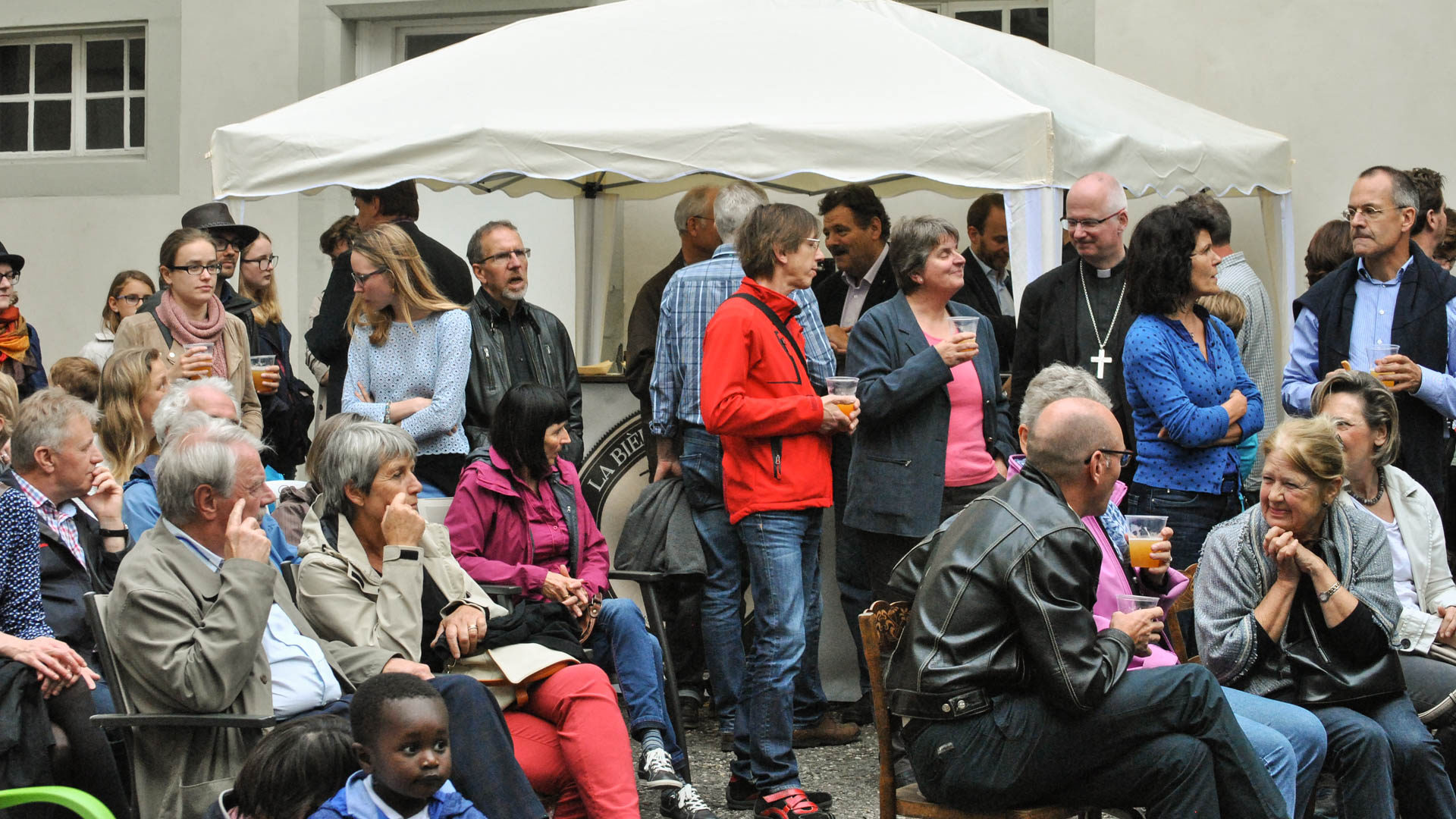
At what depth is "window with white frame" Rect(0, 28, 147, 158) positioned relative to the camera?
10.6m

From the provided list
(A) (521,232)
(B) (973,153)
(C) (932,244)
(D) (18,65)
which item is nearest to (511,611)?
(C) (932,244)

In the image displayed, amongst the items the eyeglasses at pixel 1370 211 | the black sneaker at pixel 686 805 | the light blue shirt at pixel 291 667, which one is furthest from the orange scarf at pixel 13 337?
the eyeglasses at pixel 1370 211

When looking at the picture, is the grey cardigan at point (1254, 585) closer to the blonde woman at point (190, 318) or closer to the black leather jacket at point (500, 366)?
the black leather jacket at point (500, 366)

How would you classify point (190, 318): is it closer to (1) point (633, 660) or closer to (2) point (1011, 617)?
(1) point (633, 660)

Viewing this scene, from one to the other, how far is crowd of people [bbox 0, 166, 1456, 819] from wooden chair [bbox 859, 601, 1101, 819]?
0.06 m

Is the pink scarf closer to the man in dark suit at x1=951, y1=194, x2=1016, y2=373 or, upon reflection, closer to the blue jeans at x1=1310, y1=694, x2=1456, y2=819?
the man in dark suit at x1=951, y1=194, x2=1016, y2=373

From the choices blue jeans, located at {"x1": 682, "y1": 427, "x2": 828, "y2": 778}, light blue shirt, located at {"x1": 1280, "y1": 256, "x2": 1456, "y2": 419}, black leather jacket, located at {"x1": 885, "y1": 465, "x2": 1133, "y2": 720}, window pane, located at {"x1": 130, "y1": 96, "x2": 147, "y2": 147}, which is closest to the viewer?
black leather jacket, located at {"x1": 885, "y1": 465, "x2": 1133, "y2": 720}

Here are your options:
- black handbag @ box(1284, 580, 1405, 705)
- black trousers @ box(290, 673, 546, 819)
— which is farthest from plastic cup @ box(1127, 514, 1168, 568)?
black trousers @ box(290, 673, 546, 819)

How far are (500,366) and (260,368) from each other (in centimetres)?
92

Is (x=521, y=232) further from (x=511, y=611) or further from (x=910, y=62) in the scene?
(x=511, y=611)

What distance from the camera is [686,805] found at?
16.0 ft

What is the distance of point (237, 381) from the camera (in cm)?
632

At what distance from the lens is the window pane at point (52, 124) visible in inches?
422

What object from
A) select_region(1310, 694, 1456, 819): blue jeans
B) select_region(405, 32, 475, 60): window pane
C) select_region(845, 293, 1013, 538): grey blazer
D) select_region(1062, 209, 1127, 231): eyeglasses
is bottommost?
select_region(1310, 694, 1456, 819): blue jeans
